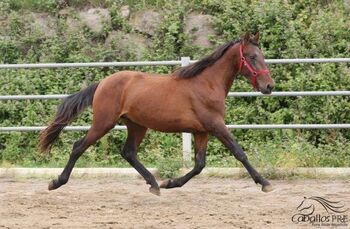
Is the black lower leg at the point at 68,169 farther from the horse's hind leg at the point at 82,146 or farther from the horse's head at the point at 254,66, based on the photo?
the horse's head at the point at 254,66

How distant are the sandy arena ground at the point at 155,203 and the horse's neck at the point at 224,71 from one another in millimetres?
1216

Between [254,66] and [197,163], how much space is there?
1149mm

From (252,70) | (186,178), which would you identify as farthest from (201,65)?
(186,178)

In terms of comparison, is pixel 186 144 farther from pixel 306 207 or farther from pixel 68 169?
pixel 306 207

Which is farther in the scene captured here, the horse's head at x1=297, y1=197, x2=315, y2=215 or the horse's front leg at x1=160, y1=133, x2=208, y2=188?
the horse's front leg at x1=160, y1=133, x2=208, y2=188

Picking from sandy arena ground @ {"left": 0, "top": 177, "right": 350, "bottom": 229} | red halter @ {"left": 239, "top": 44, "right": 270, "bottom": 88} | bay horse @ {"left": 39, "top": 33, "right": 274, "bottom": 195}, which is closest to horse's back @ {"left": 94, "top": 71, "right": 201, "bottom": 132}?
bay horse @ {"left": 39, "top": 33, "right": 274, "bottom": 195}

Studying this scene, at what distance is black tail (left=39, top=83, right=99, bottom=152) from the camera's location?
27.0 feet

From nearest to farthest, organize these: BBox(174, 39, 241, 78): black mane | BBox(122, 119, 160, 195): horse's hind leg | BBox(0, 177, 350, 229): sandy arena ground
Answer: BBox(0, 177, 350, 229): sandy arena ground → BBox(174, 39, 241, 78): black mane → BBox(122, 119, 160, 195): horse's hind leg

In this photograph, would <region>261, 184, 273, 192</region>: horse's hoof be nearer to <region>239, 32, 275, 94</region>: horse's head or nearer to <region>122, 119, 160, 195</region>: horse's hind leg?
<region>239, 32, 275, 94</region>: horse's head

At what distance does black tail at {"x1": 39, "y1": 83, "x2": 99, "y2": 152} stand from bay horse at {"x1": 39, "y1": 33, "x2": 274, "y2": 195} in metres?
0.20

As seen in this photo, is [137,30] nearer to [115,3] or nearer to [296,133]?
[115,3]

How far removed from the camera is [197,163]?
7.62 meters

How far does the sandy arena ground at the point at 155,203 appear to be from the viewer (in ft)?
21.2

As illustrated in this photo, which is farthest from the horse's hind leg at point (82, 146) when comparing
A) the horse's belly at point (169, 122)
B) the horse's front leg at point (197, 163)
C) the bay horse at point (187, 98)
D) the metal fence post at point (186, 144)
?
the metal fence post at point (186, 144)
